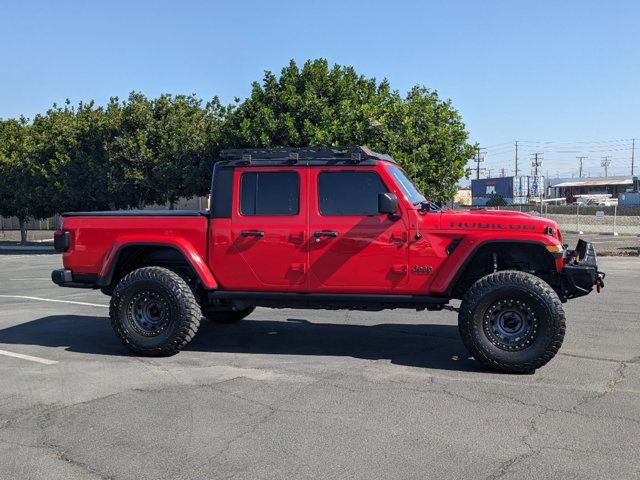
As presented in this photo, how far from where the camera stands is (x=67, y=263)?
287 inches

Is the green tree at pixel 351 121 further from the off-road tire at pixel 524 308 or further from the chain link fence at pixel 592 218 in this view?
the off-road tire at pixel 524 308

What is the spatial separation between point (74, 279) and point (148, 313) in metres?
1.03

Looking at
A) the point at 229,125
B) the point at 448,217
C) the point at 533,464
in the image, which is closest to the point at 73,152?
the point at 229,125

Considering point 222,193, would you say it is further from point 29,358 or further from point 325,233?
point 29,358

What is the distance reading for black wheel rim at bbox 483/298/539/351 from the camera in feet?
19.9

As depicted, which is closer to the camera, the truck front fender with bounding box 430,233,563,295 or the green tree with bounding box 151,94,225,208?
the truck front fender with bounding box 430,233,563,295

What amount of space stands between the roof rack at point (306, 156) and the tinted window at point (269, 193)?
0.50 feet

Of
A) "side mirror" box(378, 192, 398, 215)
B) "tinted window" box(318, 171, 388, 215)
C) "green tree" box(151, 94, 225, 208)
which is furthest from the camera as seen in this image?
"green tree" box(151, 94, 225, 208)

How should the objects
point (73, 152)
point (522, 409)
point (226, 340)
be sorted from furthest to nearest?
point (73, 152) < point (226, 340) < point (522, 409)

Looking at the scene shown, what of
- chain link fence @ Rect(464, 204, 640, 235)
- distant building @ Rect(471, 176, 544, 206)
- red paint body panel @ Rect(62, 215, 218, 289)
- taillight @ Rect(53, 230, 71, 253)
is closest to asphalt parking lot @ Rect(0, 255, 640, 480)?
red paint body panel @ Rect(62, 215, 218, 289)

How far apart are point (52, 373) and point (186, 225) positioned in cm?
201

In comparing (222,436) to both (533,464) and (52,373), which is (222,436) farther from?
(52,373)

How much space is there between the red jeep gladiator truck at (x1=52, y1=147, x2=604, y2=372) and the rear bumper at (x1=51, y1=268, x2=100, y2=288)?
1 cm

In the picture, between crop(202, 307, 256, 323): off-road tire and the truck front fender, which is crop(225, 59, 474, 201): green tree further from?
the truck front fender
